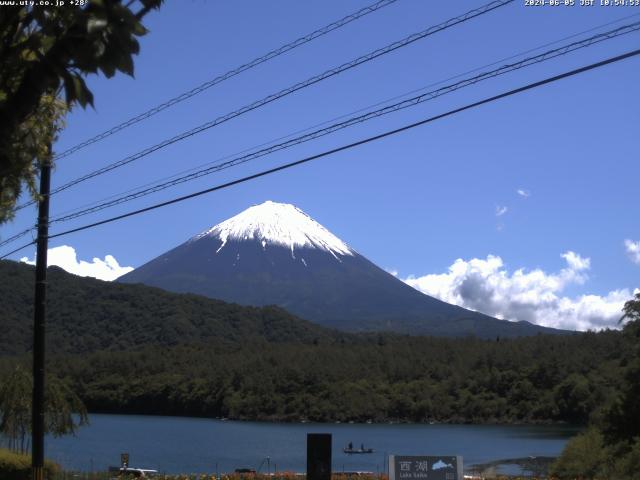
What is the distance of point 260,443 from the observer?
78.6 m

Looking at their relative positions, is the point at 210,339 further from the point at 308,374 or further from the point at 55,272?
the point at 308,374

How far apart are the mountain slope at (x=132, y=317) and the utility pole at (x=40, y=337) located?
140 metres

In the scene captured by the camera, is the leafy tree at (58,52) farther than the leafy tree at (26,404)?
No

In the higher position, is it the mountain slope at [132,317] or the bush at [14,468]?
the mountain slope at [132,317]

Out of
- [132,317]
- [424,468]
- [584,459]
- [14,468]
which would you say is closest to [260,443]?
[584,459]

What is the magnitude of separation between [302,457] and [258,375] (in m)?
59.7

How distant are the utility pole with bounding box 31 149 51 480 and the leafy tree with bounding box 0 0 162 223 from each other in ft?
33.3

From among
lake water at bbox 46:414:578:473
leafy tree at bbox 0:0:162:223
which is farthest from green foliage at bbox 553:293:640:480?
leafy tree at bbox 0:0:162:223

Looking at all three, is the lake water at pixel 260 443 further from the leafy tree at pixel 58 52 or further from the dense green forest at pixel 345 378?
the leafy tree at pixel 58 52

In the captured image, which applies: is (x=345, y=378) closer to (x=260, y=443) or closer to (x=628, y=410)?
(x=260, y=443)

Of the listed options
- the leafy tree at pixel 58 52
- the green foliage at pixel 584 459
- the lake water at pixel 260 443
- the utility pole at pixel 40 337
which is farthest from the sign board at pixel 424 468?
the lake water at pixel 260 443

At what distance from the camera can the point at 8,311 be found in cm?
14762

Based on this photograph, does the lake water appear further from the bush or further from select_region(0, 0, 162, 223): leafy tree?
select_region(0, 0, 162, 223): leafy tree

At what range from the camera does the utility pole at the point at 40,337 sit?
1556cm
